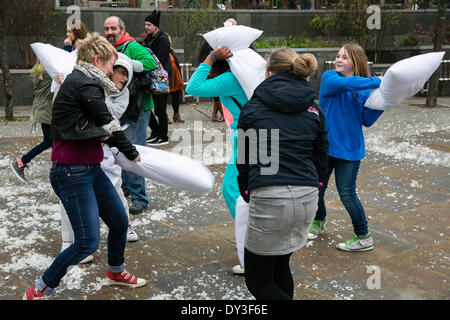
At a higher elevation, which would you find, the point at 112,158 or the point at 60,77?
the point at 60,77

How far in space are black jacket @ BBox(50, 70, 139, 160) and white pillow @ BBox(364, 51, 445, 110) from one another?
214 cm

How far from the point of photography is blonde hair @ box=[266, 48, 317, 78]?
9.86ft

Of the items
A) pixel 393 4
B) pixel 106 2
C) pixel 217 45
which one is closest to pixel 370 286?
pixel 217 45

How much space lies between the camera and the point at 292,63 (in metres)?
3.03

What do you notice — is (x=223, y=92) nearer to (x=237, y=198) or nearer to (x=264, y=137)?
(x=237, y=198)

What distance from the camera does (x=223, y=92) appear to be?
3.96 meters

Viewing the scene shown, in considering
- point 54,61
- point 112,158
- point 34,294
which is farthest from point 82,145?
point 54,61

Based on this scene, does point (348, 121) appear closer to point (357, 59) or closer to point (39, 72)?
point (357, 59)

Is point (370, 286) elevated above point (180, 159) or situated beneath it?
situated beneath

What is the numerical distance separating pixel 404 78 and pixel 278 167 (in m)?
1.67

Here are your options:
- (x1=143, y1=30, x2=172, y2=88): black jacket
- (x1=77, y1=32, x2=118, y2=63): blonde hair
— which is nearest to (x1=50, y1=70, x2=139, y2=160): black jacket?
(x1=77, y1=32, x2=118, y2=63): blonde hair

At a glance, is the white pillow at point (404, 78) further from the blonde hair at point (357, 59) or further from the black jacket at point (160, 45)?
the black jacket at point (160, 45)

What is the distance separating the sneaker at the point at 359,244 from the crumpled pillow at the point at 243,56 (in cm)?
168

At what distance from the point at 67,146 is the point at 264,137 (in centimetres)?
131
